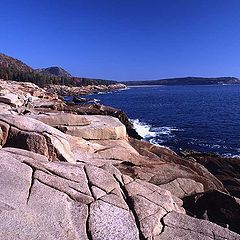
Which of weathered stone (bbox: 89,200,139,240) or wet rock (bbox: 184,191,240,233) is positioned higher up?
weathered stone (bbox: 89,200,139,240)

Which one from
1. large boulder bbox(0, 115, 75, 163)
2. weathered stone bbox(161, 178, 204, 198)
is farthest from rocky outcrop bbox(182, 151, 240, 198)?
large boulder bbox(0, 115, 75, 163)

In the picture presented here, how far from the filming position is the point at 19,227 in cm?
841

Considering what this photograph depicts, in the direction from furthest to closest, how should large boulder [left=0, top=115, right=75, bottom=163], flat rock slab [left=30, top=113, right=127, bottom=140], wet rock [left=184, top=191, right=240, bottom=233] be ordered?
flat rock slab [left=30, top=113, right=127, bottom=140]
large boulder [left=0, top=115, right=75, bottom=163]
wet rock [left=184, top=191, right=240, bottom=233]

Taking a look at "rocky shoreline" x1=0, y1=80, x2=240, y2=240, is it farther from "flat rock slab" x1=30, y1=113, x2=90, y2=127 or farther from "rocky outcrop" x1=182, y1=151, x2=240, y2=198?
"rocky outcrop" x1=182, y1=151, x2=240, y2=198

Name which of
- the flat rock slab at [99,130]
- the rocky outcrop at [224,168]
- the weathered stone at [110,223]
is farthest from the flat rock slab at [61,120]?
the weathered stone at [110,223]

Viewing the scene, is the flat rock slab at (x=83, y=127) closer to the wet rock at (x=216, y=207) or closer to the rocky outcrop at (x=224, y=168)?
the rocky outcrop at (x=224, y=168)

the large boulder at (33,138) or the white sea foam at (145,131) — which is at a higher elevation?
the large boulder at (33,138)

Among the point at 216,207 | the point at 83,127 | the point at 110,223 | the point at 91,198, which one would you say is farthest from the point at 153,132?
the point at 110,223

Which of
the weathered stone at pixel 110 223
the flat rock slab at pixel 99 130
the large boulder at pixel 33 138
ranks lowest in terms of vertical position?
the flat rock slab at pixel 99 130

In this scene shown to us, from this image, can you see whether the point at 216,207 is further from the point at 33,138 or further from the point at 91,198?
the point at 33,138

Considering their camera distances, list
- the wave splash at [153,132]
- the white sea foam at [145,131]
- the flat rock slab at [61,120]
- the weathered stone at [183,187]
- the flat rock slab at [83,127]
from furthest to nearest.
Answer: the white sea foam at [145,131] < the wave splash at [153,132] < the flat rock slab at [61,120] < the flat rock slab at [83,127] < the weathered stone at [183,187]

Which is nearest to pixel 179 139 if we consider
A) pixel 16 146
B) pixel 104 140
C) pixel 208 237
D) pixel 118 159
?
pixel 104 140

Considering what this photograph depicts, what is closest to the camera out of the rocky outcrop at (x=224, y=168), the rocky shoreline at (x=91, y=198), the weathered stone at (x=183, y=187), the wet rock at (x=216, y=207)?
the rocky shoreline at (x=91, y=198)

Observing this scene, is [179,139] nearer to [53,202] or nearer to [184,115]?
[184,115]
